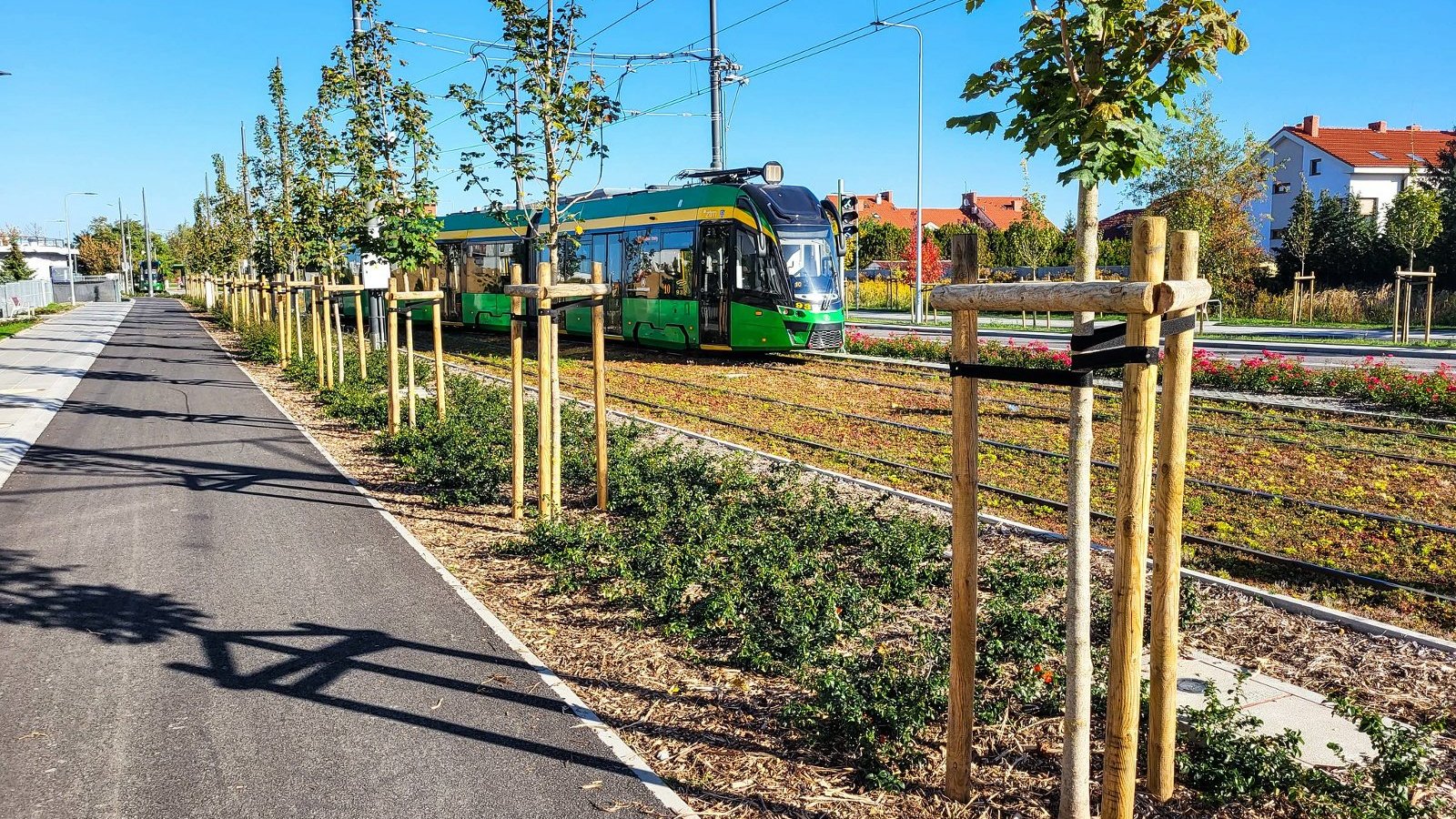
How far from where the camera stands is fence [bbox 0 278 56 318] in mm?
49031

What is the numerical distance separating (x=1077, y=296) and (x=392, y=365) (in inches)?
429

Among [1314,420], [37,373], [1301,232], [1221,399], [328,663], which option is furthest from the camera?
[1301,232]

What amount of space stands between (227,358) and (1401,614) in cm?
2601

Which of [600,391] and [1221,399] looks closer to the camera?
[600,391]

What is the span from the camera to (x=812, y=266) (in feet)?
67.4

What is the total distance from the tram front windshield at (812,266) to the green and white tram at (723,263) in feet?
0.06

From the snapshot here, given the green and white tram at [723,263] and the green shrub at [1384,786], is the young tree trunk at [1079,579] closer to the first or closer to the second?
the green shrub at [1384,786]

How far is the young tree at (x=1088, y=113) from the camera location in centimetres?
377

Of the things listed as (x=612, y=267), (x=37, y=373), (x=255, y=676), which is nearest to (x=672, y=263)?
(x=612, y=267)

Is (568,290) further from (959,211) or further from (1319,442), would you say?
(959,211)

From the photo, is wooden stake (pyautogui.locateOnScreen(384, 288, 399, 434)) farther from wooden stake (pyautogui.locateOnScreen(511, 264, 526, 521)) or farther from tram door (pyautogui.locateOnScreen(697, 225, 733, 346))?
tram door (pyautogui.locateOnScreen(697, 225, 733, 346))

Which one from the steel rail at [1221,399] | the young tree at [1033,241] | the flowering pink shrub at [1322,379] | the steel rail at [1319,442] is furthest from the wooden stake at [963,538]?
the young tree at [1033,241]

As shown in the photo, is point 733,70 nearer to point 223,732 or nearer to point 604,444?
point 604,444

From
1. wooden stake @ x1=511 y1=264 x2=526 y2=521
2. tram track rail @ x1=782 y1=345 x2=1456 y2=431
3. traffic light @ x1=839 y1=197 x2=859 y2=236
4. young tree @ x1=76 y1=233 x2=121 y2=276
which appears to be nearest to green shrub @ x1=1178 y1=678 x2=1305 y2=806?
tram track rail @ x1=782 y1=345 x2=1456 y2=431
